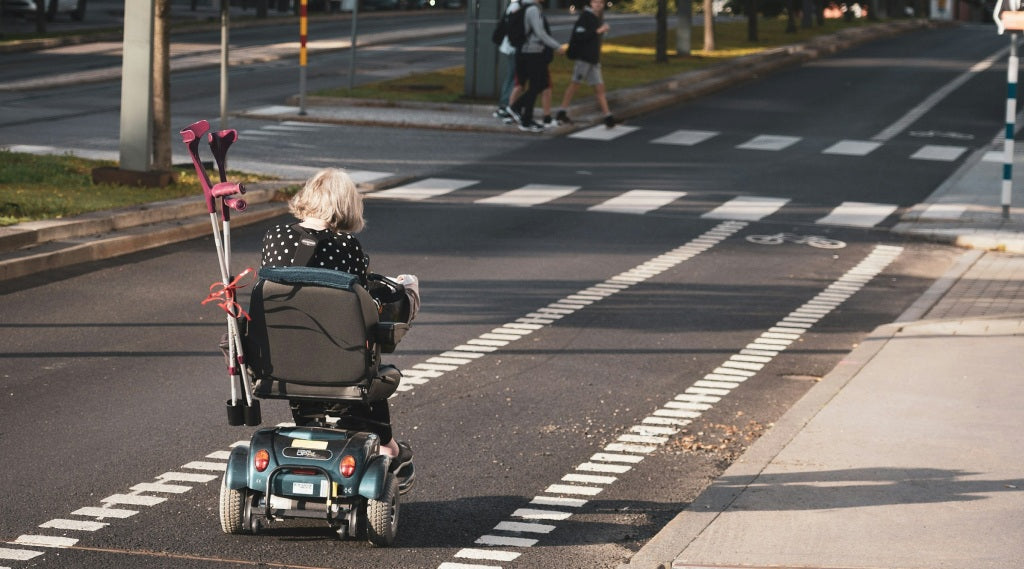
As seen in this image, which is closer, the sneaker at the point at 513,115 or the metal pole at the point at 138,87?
the metal pole at the point at 138,87

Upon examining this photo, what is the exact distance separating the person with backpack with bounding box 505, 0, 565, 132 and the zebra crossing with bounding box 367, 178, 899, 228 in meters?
5.15

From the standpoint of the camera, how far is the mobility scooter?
625 cm

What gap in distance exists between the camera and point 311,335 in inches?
248

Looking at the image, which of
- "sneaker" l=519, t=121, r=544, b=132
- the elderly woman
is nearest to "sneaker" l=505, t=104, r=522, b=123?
"sneaker" l=519, t=121, r=544, b=132

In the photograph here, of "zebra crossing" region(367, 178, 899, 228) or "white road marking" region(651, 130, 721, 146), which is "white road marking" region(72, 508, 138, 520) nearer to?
"zebra crossing" region(367, 178, 899, 228)

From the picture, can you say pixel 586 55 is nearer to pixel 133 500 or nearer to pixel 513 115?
pixel 513 115

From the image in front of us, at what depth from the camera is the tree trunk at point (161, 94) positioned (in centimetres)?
1684

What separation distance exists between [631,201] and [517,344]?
24.6 feet

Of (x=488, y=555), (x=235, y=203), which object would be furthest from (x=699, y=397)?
(x=235, y=203)

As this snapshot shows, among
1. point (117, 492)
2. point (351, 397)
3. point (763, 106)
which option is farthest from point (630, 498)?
point (763, 106)

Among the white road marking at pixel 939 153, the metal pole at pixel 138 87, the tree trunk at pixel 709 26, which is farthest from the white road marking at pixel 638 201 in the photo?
the tree trunk at pixel 709 26

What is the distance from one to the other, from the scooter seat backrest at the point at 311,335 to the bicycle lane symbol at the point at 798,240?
9982 millimetres

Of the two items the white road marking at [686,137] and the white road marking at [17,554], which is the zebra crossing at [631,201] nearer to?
the white road marking at [686,137]

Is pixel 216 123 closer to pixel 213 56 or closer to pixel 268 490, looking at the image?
pixel 213 56
